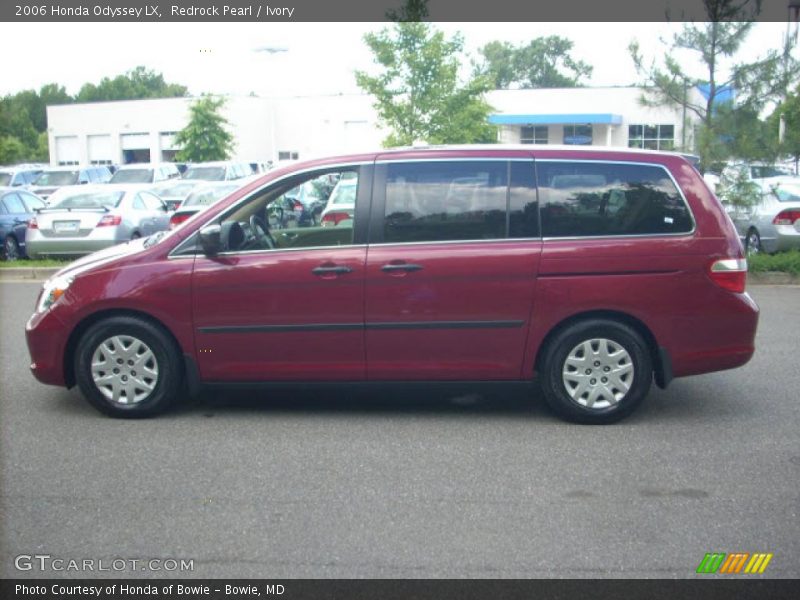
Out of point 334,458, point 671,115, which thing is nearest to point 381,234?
point 334,458

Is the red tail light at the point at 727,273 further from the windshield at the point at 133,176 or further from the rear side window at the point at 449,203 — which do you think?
the windshield at the point at 133,176

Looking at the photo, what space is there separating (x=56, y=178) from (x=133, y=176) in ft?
9.89

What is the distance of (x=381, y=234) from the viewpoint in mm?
6086

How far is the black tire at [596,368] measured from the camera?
604cm

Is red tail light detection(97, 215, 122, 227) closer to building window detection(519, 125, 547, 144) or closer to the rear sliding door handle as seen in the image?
the rear sliding door handle

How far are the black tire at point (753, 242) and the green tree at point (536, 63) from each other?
216 ft

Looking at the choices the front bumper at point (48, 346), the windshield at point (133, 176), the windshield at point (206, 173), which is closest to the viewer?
the front bumper at point (48, 346)

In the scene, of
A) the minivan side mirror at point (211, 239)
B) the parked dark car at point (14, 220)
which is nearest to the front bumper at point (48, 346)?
the minivan side mirror at point (211, 239)

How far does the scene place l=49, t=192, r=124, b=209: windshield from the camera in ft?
52.2

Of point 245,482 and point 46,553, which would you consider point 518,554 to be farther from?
point 46,553

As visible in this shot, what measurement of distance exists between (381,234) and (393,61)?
65.5ft

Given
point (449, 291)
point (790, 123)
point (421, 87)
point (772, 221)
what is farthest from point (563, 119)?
point (449, 291)

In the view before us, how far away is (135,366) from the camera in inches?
242
